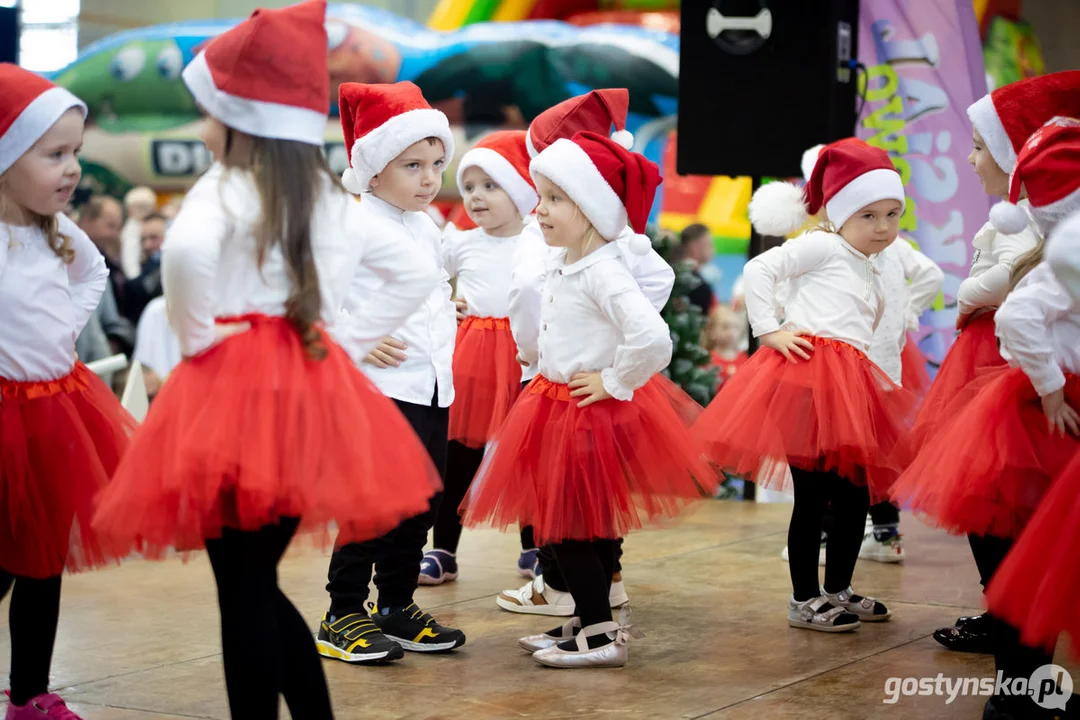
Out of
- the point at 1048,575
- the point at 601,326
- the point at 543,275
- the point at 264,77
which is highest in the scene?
the point at 264,77

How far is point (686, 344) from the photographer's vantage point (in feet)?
20.1

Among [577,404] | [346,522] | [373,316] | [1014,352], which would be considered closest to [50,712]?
[346,522]

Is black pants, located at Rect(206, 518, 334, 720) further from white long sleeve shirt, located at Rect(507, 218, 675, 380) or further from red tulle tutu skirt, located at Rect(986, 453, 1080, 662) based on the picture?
white long sleeve shirt, located at Rect(507, 218, 675, 380)

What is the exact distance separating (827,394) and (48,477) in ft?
6.61

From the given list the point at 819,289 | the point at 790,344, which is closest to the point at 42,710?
the point at 790,344

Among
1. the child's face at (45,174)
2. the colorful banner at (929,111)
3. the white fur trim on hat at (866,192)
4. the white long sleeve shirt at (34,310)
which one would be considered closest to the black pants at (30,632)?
the white long sleeve shirt at (34,310)

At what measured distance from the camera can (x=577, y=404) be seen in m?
3.03

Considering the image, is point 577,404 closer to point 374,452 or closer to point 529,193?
point 374,452

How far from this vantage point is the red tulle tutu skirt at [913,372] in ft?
15.0

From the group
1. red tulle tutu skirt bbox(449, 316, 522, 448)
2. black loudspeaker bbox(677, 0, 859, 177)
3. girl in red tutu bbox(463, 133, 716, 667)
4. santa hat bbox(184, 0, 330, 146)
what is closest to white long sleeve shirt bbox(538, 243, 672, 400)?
girl in red tutu bbox(463, 133, 716, 667)

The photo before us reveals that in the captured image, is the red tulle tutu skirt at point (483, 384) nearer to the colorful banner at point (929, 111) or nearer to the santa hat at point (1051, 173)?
the santa hat at point (1051, 173)

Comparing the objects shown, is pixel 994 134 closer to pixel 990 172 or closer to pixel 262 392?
pixel 990 172

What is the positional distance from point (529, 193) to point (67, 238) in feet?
5.56

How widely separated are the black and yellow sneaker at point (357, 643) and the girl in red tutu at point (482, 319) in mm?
908
